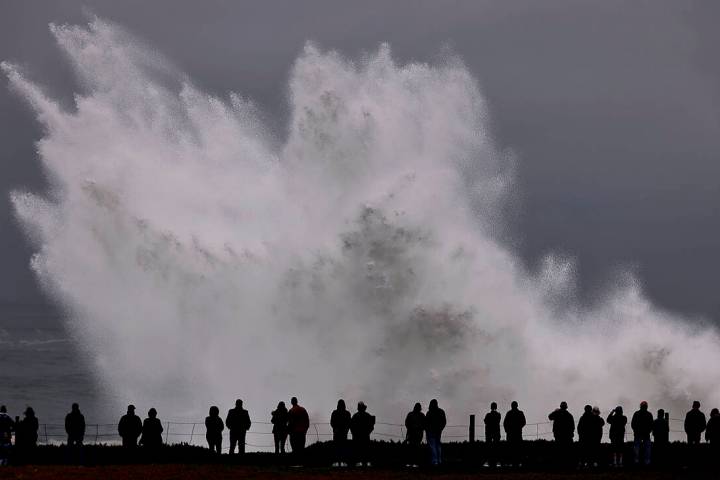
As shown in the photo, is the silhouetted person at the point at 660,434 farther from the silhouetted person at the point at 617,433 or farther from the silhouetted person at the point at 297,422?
the silhouetted person at the point at 297,422

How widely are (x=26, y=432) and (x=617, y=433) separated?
14111 millimetres

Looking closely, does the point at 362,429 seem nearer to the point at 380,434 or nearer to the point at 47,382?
the point at 380,434

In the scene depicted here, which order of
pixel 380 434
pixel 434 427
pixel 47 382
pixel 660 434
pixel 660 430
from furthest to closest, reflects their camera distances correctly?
pixel 47 382 → pixel 380 434 → pixel 660 434 → pixel 660 430 → pixel 434 427

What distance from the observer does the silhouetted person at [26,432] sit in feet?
93.5

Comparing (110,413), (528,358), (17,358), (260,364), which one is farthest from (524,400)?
(17,358)

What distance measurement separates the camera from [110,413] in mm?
→ 83312

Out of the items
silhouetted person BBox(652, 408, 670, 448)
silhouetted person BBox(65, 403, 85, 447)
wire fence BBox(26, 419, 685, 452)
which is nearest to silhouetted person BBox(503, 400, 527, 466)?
silhouetted person BBox(652, 408, 670, 448)

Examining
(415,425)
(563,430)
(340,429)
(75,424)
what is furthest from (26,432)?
(563,430)

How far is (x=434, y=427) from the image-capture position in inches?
1105

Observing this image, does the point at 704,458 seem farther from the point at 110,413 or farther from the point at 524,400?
the point at 110,413

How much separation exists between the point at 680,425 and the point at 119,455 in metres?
31.6

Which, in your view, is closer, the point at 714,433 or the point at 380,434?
the point at 714,433

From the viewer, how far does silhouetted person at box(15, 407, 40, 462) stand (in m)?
28.5

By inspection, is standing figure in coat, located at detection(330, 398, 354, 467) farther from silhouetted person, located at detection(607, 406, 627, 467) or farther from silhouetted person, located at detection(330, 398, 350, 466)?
silhouetted person, located at detection(607, 406, 627, 467)
